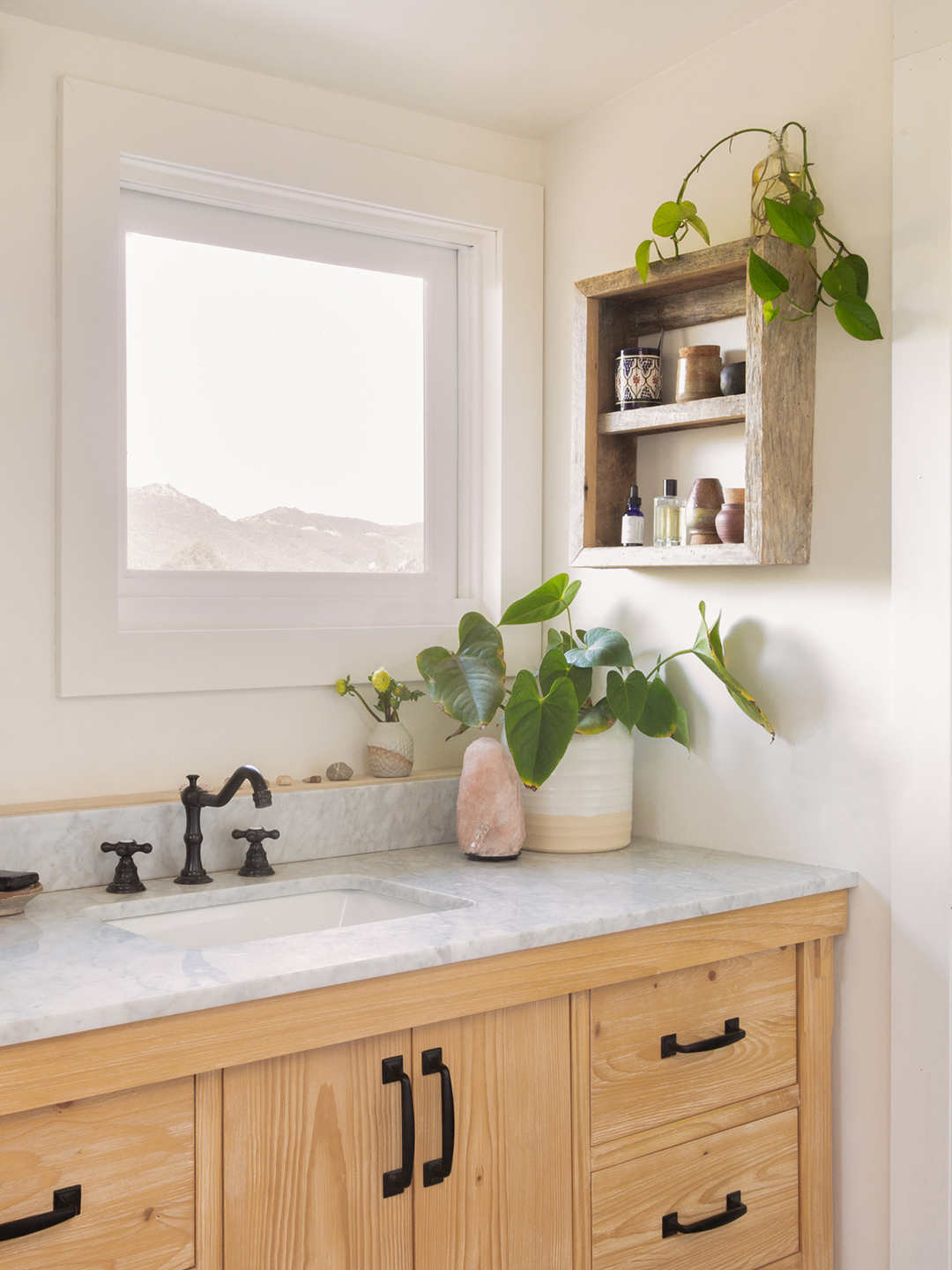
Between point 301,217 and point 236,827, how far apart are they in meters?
1.08

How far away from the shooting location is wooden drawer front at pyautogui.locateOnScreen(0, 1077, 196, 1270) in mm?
1101

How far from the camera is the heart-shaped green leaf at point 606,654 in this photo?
1.87 m

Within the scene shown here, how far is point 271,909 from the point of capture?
1743 millimetres

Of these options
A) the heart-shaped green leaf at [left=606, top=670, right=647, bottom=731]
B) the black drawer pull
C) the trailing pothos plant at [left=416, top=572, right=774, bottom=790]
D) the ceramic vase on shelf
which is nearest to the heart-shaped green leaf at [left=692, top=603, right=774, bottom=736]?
the trailing pothos plant at [left=416, top=572, right=774, bottom=790]

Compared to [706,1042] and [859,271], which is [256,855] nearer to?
[706,1042]

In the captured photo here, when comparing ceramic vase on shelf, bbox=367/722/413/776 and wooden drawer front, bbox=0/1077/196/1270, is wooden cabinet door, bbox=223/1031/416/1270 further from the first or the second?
ceramic vase on shelf, bbox=367/722/413/776

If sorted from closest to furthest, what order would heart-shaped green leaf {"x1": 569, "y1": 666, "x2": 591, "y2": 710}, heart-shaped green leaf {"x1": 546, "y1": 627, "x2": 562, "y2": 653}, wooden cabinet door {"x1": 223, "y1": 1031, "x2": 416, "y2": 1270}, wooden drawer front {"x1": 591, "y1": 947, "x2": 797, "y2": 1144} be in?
wooden cabinet door {"x1": 223, "y1": 1031, "x2": 416, "y2": 1270}
wooden drawer front {"x1": 591, "y1": 947, "x2": 797, "y2": 1144}
heart-shaped green leaf {"x1": 569, "y1": 666, "x2": 591, "y2": 710}
heart-shaped green leaf {"x1": 546, "y1": 627, "x2": 562, "y2": 653}

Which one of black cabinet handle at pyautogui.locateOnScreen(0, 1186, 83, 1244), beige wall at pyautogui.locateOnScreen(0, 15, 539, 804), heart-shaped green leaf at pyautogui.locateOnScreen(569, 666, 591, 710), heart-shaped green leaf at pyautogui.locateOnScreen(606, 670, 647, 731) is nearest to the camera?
black cabinet handle at pyautogui.locateOnScreen(0, 1186, 83, 1244)

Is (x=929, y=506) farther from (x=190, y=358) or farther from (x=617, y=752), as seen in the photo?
(x=190, y=358)

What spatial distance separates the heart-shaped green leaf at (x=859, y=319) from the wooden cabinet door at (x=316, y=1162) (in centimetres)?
113

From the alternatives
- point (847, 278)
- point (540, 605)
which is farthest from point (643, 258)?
point (540, 605)

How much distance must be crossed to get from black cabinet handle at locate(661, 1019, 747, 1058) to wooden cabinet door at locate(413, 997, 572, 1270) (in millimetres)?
171

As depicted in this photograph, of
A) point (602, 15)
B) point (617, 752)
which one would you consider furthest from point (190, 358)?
point (617, 752)

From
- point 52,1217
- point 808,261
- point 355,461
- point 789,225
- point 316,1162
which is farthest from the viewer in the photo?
point 355,461
